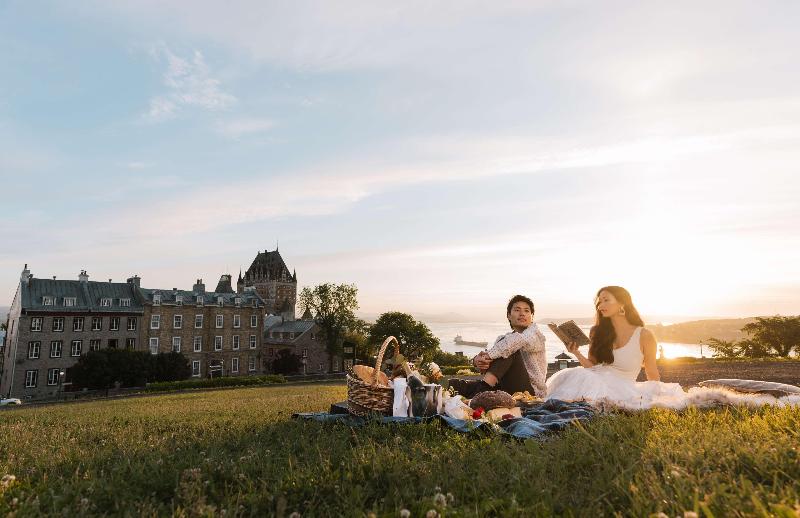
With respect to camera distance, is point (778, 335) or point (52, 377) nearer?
point (778, 335)

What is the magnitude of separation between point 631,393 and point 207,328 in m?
65.4

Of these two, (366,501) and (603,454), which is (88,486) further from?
(603,454)

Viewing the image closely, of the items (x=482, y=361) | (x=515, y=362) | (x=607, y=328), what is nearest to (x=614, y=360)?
(x=607, y=328)

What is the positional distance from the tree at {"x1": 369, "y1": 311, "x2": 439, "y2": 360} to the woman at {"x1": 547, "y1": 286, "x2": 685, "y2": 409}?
5734 centimetres

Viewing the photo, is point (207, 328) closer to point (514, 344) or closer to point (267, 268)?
point (267, 268)

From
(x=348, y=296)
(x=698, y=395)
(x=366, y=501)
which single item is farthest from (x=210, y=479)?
(x=348, y=296)

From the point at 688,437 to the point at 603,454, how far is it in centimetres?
83

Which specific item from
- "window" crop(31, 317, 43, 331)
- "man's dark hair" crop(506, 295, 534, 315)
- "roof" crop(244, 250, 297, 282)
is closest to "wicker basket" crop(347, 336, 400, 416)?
"man's dark hair" crop(506, 295, 534, 315)

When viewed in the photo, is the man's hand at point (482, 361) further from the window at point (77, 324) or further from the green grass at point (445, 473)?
the window at point (77, 324)

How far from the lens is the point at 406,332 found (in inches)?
2613

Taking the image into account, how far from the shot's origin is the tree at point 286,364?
7369 cm

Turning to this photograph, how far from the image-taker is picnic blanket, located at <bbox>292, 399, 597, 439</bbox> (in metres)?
4.65

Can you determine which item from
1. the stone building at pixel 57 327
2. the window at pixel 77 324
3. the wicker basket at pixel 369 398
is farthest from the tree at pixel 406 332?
the wicker basket at pixel 369 398

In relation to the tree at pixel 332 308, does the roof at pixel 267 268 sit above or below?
above
